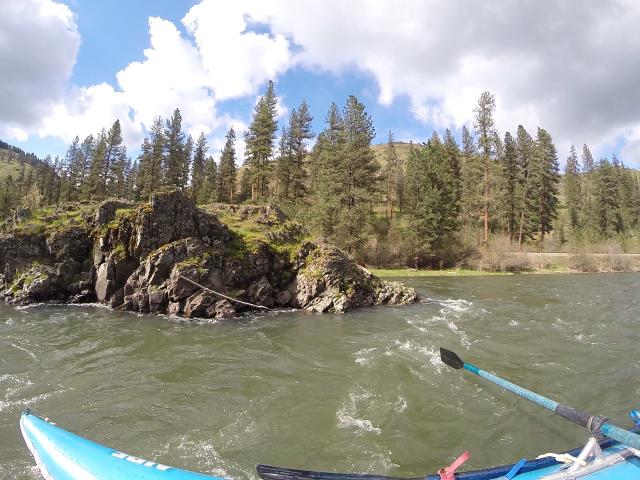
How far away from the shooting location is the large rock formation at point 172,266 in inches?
730

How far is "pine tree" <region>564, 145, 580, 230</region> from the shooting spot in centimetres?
7919

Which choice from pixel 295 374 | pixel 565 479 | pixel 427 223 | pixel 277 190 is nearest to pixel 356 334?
pixel 295 374

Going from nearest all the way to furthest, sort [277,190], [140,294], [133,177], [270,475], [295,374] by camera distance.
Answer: [270,475] → [295,374] → [140,294] → [277,190] → [133,177]

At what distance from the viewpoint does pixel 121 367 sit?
1075 centimetres

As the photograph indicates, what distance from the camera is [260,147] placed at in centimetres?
4928

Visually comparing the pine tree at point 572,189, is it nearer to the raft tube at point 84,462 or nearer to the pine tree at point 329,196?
the pine tree at point 329,196

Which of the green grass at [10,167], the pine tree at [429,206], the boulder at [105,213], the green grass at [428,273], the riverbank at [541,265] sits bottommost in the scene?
the green grass at [428,273]

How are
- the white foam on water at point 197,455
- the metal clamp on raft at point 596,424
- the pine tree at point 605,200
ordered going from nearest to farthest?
the metal clamp on raft at point 596,424 < the white foam on water at point 197,455 < the pine tree at point 605,200

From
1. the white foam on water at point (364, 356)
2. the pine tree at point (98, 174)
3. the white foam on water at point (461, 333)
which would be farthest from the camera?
the pine tree at point (98, 174)

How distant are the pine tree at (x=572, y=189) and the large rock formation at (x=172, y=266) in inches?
2690

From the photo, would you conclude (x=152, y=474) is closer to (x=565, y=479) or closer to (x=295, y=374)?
(x=565, y=479)

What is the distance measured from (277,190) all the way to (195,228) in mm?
35658

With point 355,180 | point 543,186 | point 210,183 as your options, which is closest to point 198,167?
point 210,183

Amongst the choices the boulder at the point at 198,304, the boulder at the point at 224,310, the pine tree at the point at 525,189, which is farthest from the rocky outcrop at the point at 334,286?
the pine tree at the point at 525,189
